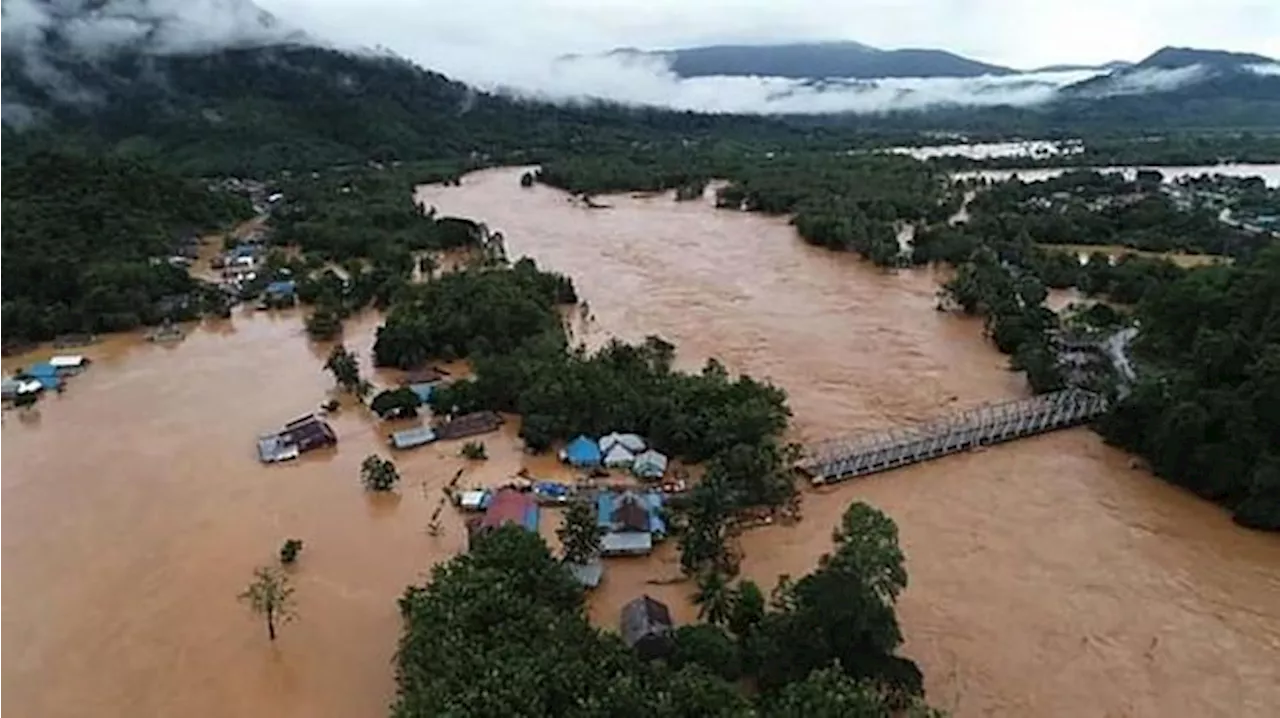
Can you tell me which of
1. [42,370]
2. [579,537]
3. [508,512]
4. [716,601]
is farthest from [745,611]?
[42,370]

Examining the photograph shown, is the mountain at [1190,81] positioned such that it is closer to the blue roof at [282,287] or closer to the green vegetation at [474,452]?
the blue roof at [282,287]

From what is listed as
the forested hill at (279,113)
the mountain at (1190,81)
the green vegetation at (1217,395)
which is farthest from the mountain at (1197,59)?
the green vegetation at (1217,395)

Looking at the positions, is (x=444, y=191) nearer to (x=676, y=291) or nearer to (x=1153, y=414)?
(x=676, y=291)

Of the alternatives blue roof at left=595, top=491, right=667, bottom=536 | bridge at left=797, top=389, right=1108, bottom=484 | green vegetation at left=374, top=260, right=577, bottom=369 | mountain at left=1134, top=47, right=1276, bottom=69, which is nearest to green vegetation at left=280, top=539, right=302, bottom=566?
blue roof at left=595, top=491, right=667, bottom=536

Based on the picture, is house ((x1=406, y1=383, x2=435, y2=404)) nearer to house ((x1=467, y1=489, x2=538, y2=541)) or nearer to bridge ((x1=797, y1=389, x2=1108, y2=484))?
house ((x1=467, y1=489, x2=538, y2=541))

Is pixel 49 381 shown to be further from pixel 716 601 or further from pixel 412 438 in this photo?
pixel 716 601
